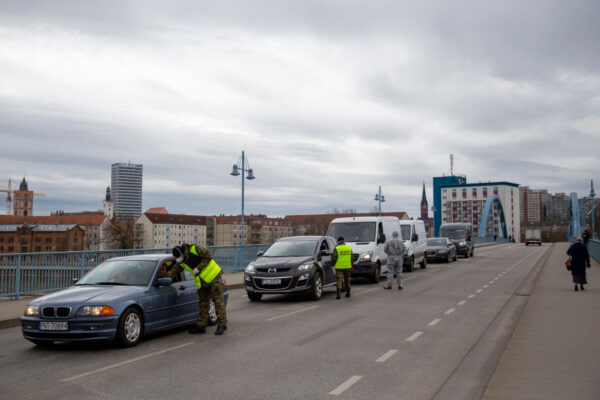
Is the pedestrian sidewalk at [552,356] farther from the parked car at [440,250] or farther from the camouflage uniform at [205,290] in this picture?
the parked car at [440,250]

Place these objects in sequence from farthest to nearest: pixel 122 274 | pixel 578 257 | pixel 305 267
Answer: pixel 578 257
pixel 305 267
pixel 122 274

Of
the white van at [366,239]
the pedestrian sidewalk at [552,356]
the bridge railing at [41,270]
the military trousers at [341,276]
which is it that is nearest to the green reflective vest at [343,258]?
the military trousers at [341,276]

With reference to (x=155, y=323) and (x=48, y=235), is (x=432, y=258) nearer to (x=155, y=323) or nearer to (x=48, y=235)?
(x=155, y=323)

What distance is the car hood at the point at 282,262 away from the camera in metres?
14.1

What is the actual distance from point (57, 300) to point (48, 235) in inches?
6073

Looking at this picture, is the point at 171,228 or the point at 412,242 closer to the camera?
the point at 412,242

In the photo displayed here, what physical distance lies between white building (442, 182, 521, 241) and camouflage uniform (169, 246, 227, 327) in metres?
181

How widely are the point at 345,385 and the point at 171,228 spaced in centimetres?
17976

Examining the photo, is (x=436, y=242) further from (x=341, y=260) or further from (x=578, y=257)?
(x=341, y=260)

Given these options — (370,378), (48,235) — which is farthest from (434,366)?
(48,235)

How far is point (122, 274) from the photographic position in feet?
30.3

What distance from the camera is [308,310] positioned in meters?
12.7

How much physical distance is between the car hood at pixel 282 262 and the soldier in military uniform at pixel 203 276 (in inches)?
184

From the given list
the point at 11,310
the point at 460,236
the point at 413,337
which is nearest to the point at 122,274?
the point at 413,337
